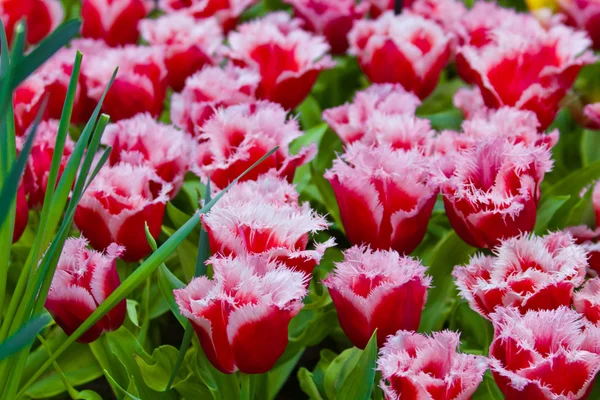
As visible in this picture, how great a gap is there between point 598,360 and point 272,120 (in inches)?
14.8

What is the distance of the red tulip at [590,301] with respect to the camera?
0.58 meters

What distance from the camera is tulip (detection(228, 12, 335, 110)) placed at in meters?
0.97

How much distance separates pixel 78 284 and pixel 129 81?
0.38 metres

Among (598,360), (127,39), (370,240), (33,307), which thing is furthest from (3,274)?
(127,39)

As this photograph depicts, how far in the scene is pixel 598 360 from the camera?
0.51 metres

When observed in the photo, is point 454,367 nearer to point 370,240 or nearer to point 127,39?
point 370,240

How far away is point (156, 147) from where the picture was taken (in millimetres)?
765

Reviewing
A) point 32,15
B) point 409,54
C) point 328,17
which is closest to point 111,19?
point 32,15

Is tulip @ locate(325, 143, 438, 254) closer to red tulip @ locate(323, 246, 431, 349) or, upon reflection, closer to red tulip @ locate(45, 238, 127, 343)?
red tulip @ locate(323, 246, 431, 349)

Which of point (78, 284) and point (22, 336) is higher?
point (22, 336)

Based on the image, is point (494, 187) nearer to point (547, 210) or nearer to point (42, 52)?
point (547, 210)

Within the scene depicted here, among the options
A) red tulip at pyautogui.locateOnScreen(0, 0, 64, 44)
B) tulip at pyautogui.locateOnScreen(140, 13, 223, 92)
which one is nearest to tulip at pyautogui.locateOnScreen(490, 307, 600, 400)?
tulip at pyautogui.locateOnScreen(140, 13, 223, 92)

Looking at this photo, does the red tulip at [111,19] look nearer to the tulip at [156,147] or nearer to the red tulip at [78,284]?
the tulip at [156,147]

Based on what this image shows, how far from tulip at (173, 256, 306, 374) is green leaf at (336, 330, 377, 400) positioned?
0.21 ft
